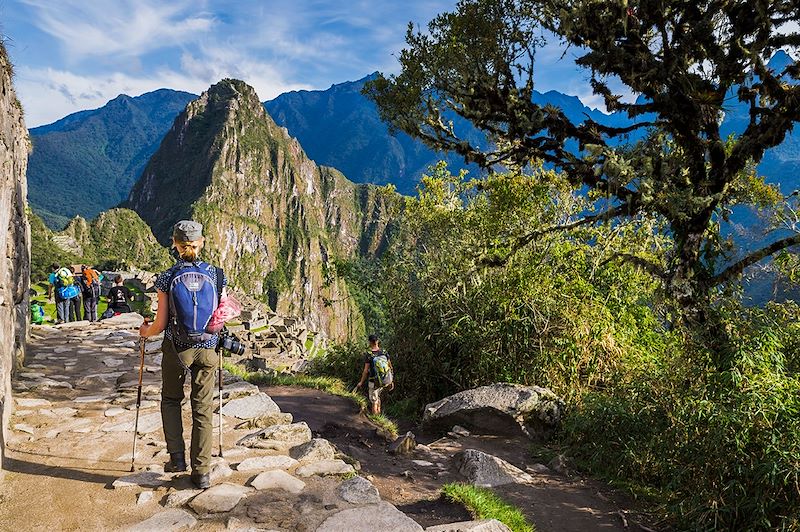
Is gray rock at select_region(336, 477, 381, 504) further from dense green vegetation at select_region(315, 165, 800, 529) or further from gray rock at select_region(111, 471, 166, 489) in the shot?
dense green vegetation at select_region(315, 165, 800, 529)

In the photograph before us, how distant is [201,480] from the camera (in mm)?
3975

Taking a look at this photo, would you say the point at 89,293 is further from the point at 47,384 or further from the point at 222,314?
the point at 222,314

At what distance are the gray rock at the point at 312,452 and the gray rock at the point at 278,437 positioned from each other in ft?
0.58

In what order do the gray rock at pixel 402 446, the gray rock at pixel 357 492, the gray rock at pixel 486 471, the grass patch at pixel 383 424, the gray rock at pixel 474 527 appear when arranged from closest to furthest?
the gray rock at pixel 474 527, the gray rock at pixel 357 492, the gray rock at pixel 486 471, the gray rock at pixel 402 446, the grass patch at pixel 383 424

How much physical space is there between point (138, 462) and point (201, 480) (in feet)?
3.35

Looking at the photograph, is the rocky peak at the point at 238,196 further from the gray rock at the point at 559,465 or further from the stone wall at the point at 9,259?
the gray rock at the point at 559,465

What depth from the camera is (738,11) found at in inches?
247

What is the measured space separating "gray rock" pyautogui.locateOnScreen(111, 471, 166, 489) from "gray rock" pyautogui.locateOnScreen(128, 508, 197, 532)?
50 cm

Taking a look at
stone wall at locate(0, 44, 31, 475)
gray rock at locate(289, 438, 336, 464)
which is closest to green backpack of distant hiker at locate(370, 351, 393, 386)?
gray rock at locate(289, 438, 336, 464)

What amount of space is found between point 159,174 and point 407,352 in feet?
665

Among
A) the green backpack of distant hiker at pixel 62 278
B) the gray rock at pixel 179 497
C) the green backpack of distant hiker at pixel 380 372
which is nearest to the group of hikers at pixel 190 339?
the gray rock at pixel 179 497

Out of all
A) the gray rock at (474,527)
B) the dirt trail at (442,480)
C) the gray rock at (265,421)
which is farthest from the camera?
the gray rock at (265,421)

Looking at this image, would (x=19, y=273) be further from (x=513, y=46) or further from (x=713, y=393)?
(x=713, y=393)

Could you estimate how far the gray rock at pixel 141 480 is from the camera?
4.02m
